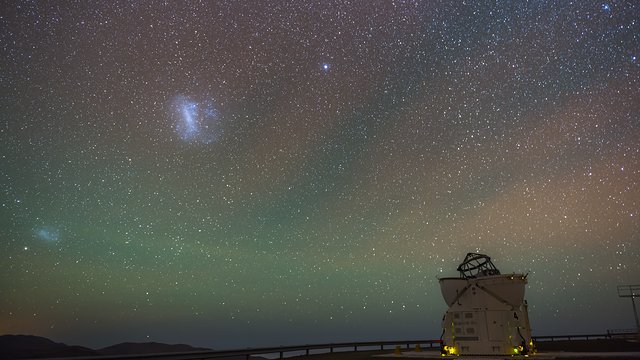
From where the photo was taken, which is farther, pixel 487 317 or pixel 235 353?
pixel 487 317

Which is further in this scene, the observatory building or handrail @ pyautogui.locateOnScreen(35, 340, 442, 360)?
the observatory building

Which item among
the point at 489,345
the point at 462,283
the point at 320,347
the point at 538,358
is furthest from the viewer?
the point at 320,347

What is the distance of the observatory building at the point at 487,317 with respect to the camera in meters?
23.5

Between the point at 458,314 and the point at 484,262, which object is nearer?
the point at 458,314

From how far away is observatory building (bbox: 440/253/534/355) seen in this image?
2347cm

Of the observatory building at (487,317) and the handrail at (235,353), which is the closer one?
the handrail at (235,353)

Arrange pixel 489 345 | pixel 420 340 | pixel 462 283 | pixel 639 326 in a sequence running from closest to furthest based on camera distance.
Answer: pixel 489 345, pixel 462 283, pixel 420 340, pixel 639 326

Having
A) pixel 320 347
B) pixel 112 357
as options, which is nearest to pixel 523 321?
pixel 320 347

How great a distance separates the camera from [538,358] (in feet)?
71.4

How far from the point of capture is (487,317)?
2405 centimetres

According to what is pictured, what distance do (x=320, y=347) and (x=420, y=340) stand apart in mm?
13171

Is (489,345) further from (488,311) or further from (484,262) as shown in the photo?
(484,262)

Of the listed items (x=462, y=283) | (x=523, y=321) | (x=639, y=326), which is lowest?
(x=639, y=326)

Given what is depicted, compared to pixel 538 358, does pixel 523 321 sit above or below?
above
